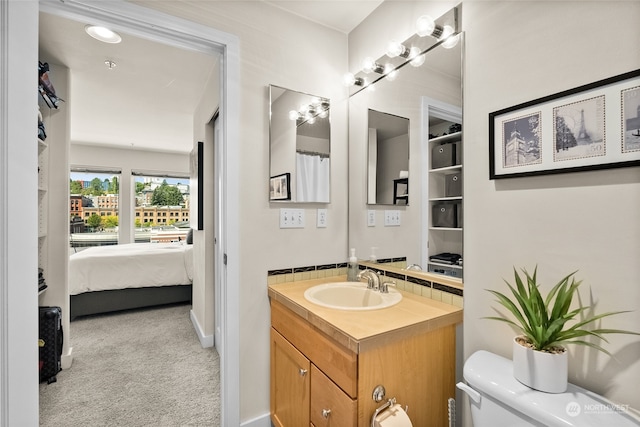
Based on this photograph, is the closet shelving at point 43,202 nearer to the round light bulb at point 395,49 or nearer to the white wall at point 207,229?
the white wall at point 207,229

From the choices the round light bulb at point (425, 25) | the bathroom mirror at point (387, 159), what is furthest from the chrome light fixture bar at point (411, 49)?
the bathroom mirror at point (387, 159)

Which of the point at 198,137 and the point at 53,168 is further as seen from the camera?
the point at 198,137

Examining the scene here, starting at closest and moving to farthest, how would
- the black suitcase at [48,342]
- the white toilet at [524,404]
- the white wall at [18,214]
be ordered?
1. the white toilet at [524,404]
2. the white wall at [18,214]
3. the black suitcase at [48,342]

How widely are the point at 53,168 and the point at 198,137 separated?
1.29 meters

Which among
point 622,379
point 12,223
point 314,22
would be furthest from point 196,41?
point 622,379

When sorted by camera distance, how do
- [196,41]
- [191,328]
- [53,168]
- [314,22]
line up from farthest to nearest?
[191,328] < [53,168] < [314,22] < [196,41]

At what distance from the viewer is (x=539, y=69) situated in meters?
1.02

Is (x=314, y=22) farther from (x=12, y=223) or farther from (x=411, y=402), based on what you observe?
(x=411, y=402)

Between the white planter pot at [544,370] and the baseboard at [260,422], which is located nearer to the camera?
the white planter pot at [544,370]

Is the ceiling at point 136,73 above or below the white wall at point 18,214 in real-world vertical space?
above

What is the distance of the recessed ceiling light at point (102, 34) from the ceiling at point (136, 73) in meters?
0.04

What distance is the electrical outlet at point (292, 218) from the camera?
1.72 metres

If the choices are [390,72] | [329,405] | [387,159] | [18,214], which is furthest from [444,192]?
[18,214]

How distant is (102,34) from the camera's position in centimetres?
200
